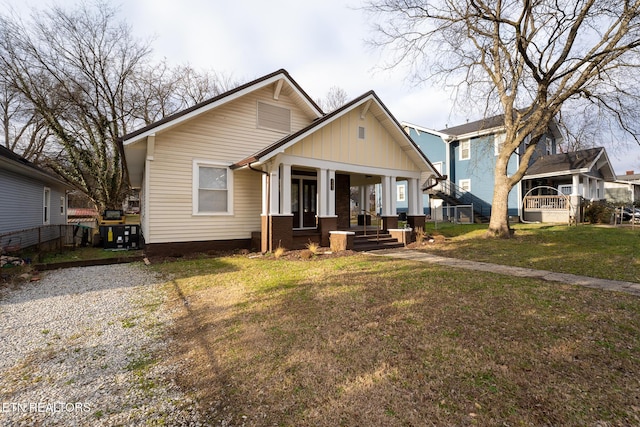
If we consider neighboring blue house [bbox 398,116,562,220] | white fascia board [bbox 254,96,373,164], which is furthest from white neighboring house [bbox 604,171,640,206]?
white fascia board [bbox 254,96,373,164]

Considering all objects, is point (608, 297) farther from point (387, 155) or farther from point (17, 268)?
point (17, 268)

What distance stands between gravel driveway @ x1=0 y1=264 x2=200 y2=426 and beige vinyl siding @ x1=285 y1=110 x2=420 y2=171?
652cm

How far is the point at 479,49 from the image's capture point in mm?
13445

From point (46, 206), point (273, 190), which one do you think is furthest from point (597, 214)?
point (46, 206)

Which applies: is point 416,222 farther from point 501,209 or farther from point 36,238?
point 36,238

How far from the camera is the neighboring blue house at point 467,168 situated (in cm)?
2203

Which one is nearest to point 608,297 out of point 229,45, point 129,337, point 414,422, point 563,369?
point 563,369

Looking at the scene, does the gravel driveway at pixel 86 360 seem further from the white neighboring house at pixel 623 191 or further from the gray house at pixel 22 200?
the white neighboring house at pixel 623 191

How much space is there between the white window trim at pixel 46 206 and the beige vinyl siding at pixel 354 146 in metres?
13.3

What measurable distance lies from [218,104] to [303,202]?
4887mm

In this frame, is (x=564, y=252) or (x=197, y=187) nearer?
(x=564, y=252)

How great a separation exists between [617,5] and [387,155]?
914cm

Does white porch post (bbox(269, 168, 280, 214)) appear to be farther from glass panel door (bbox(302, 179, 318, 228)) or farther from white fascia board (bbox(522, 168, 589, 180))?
white fascia board (bbox(522, 168, 589, 180))

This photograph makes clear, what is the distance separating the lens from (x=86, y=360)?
3.40 metres
